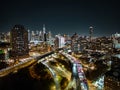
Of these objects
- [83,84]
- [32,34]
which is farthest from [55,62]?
[32,34]

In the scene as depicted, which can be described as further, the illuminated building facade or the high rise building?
the high rise building

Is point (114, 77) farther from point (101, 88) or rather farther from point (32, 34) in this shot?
point (32, 34)

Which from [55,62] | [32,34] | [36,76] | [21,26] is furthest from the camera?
[32,34]

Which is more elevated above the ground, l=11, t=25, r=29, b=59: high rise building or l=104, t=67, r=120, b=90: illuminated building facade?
l=11, t=25, r=29, b=59: high rise building

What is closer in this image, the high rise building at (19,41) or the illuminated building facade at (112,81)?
the illuminated building facade at (112,81)

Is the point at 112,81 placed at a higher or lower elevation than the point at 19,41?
lower

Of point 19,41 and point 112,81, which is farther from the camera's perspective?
point 19,41

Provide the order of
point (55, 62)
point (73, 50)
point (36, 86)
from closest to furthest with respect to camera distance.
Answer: point (36, 86) < point (55, 62) < point (73, 50)

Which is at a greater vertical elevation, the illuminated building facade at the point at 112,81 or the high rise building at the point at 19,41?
the high rise building at the point at 19,41
